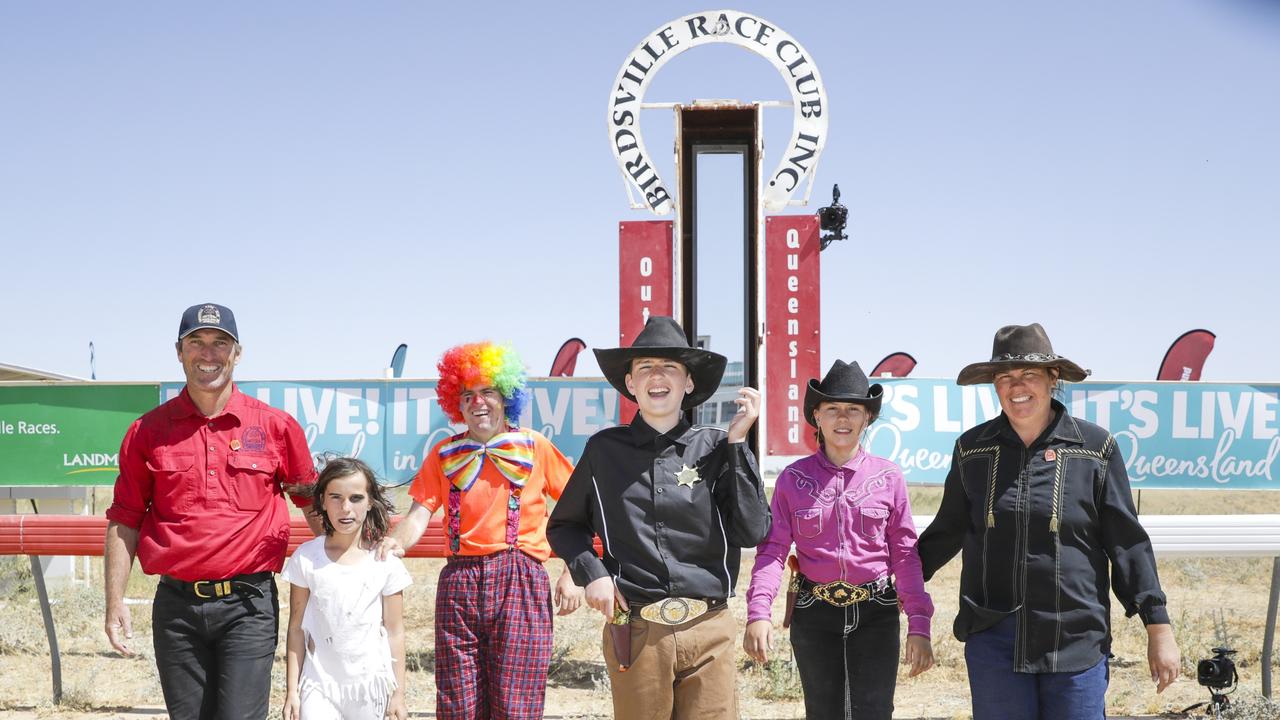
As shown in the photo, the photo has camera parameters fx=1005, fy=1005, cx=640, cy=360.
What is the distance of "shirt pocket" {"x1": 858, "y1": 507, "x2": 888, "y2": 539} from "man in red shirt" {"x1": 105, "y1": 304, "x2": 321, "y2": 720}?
2112 mm

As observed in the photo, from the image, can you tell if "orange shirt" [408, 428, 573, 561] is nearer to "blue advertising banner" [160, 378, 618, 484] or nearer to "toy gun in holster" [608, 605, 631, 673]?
"toy gun in holster" [608, 605, 631, 673]

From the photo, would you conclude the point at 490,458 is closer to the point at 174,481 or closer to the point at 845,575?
the point at 174,481

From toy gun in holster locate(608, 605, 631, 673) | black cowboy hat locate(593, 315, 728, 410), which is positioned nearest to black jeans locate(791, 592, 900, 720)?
toy gun in holster locate(608, 605, 631, 673)

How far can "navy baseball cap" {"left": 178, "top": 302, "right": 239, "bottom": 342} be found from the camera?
3.76m

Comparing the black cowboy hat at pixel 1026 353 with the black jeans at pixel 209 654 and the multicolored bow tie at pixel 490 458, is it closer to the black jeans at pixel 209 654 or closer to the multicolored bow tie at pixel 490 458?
the multicolored bow tie at pixel 490 458

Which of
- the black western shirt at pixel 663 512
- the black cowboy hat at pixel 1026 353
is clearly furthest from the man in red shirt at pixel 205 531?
the black cowboy hat at pixel 1026 353

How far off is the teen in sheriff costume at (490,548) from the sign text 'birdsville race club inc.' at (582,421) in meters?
5.09

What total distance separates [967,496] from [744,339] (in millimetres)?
3280

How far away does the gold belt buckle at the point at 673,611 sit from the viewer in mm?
3275

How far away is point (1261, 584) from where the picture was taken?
1181cm

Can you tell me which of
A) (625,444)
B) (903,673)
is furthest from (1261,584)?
(625,444)

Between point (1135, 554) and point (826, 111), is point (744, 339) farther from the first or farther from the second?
point (1135, 554)

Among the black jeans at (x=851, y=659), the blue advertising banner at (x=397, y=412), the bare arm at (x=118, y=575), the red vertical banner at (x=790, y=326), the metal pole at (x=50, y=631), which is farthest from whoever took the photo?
the blue advertising banner at (x=397, y=412)

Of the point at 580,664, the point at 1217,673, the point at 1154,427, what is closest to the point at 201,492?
the point at 580,664
